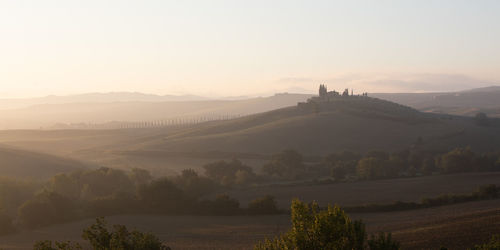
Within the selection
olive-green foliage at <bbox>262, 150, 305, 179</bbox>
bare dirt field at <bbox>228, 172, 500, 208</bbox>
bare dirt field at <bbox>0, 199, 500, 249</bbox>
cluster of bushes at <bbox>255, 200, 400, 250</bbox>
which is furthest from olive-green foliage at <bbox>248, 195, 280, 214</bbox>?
cluster of bushes at <bbox>255, 200, 400, 250</bbox>

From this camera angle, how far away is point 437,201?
5194cm

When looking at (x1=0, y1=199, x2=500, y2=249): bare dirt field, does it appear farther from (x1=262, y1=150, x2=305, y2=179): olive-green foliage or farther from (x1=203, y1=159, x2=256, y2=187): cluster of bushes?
(x1=262, y1=150, x2=305, y2=179): olive-green foliage

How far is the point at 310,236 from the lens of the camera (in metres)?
17.8

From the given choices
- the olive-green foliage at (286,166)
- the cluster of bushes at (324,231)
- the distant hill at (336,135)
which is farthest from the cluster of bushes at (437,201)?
the distant hill at (336,135)

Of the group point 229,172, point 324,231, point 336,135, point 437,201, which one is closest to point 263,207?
point 437,201

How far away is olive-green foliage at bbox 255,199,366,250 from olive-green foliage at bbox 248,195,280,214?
110ft

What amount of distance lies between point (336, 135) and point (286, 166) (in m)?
47.3

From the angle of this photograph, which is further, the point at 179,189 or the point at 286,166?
the point at 286,166

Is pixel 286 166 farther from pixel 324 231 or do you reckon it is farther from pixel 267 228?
pixel 324 231

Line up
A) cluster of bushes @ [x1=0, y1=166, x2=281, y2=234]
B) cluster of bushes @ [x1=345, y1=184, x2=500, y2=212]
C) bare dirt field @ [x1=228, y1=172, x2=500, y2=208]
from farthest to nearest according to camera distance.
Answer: bare dirt field @ [x1=228, y1=172, x2=500, y2=208] < cluster of bushes @ [x1=345, y1=184, x2=500, y2=212] < cluster of bushes @ [x1=0, y1=166, x2=281, y2=234]

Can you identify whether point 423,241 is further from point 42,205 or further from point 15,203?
point 15,203

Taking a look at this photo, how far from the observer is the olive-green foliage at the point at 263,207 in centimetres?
5147

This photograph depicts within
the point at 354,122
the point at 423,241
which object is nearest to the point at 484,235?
the point at 423,241

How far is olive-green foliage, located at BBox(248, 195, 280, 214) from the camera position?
5147 centimetres
